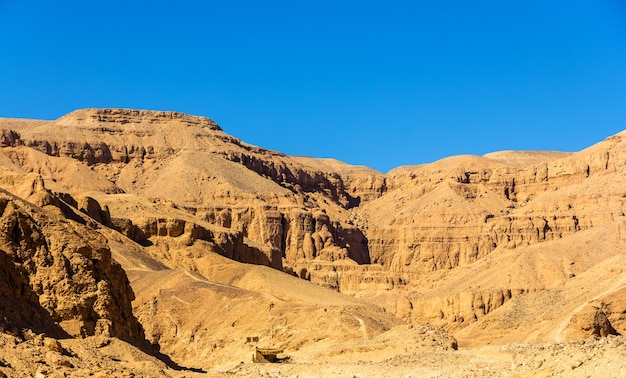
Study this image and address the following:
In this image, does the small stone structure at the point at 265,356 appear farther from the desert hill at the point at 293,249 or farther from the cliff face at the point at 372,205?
the cliff face at the point at 372,205

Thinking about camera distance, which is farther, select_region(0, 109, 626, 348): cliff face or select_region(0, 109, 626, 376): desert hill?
select_region(0, 109, 626, 348): cliff face

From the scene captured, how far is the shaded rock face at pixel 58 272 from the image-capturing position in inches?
1423

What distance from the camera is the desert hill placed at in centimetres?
4059

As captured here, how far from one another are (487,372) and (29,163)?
9731 centimetres

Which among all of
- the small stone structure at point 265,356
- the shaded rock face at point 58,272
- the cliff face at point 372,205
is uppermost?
the cliff face at point 372,205

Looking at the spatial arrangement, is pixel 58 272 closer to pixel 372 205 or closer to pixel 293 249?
pixel 293 249

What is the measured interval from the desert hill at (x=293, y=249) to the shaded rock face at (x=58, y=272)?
67 millimetres

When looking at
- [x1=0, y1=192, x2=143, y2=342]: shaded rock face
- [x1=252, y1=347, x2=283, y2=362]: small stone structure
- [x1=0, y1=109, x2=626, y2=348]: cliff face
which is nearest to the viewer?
[x1=0, y1=192, x2=143, y2=342]: shaded rock face

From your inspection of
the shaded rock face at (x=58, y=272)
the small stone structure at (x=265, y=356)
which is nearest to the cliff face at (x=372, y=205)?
the small stone structure at (x=265, y=356)

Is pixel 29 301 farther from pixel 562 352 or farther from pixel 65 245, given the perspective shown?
pixel 562 352

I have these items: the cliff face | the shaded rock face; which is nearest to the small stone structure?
the shaded rock face

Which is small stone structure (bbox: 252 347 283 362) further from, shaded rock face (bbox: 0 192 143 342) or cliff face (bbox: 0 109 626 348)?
cliff face (bbox: 0 109 626 348)

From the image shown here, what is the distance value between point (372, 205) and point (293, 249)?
129 feet

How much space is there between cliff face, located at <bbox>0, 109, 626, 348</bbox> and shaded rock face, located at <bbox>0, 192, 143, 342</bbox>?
55976 mm
